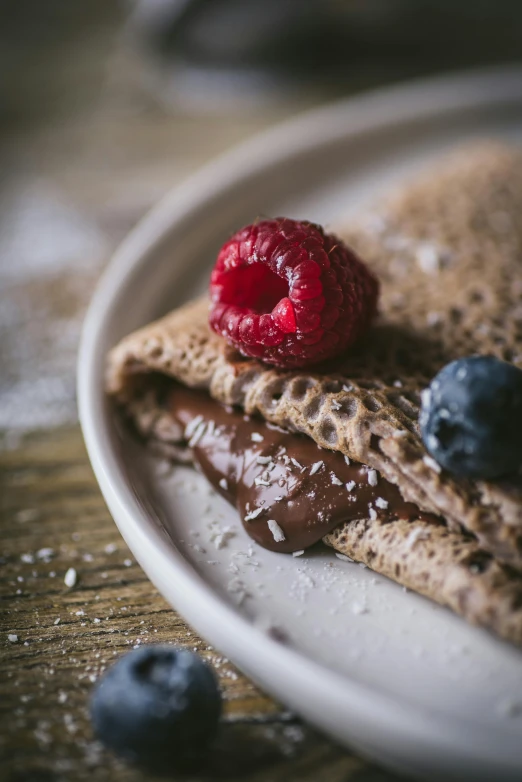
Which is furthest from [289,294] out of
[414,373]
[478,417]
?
[478,417]

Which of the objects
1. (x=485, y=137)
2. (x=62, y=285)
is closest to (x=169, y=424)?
(x=62, y=285)

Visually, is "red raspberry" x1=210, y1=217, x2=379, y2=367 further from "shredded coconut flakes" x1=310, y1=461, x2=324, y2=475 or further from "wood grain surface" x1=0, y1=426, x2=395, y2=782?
"wood grain surface" x1=0, y1=426, x2=395, y2=782

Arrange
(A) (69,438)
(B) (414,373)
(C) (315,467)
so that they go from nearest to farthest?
(C) (315,467) < (B) (414,373) < (A) (69,438)

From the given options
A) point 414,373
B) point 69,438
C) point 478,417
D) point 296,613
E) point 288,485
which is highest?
point 478,417

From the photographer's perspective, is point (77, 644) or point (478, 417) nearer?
point (478, 417)

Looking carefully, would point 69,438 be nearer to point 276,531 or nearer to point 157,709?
point 276,531

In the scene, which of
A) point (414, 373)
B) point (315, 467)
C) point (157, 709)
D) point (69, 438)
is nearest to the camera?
point (157, 709)

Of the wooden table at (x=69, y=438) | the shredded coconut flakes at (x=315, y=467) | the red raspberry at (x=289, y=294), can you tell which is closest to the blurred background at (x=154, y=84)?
the wooden table at (x=69, y=438)

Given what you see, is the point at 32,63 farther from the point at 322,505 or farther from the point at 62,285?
the point at 322,505
